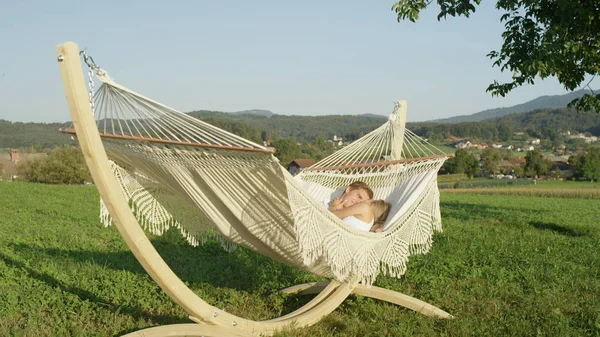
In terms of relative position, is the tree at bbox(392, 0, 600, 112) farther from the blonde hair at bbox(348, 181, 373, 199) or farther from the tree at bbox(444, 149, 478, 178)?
the tree at bbox(444, 149, 478, 178)

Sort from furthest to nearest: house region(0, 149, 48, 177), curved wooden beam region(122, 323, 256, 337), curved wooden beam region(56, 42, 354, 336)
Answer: house region(0, 149, 48, 177) → curved wooden beam region(122, 323, 256, 337) → curved wooden beam region(56, 42, 354, 336)

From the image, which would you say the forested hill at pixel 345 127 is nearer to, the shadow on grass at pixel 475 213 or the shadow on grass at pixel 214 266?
the shadow on grass at pixel 475 213

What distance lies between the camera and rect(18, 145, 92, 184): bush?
2147cm

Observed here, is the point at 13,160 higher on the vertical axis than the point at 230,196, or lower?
lower

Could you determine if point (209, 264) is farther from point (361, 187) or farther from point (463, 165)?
point (463, 165)

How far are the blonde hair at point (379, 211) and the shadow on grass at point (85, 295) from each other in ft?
4.12

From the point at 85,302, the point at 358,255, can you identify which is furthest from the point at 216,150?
the point at 85,302

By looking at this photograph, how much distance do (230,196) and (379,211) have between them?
138 centimetres

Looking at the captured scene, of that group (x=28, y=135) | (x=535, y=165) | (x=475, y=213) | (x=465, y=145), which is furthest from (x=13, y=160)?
(x=535, y=165)

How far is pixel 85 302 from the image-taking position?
2.95 m

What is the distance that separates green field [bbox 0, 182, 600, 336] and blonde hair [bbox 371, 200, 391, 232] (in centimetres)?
45

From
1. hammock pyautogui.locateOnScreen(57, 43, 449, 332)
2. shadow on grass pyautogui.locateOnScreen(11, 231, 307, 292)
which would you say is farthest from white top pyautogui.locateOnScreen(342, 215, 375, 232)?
shadow on grass pyautogui.locateOnScreen(11, 231, 307, 292)

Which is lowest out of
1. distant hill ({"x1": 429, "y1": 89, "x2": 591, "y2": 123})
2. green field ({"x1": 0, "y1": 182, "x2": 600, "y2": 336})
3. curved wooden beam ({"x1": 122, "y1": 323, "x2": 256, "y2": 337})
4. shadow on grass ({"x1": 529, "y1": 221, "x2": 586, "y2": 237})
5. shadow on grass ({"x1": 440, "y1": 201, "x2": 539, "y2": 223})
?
shadow on grass ({"x1": 440, "y1": 201, "x2": 539, "y2": 223})

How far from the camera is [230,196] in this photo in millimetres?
2230
